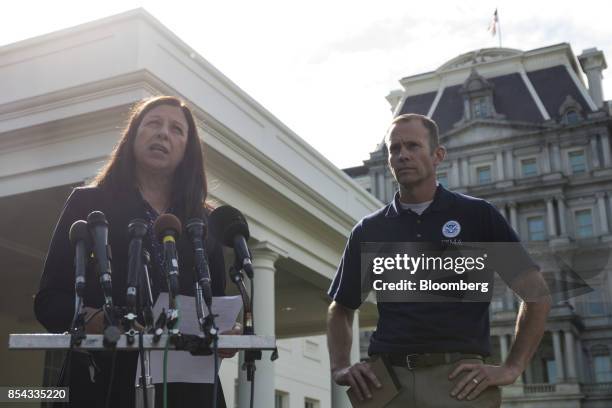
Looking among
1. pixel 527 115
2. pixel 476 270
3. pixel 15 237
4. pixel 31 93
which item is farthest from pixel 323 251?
pixel 527 115

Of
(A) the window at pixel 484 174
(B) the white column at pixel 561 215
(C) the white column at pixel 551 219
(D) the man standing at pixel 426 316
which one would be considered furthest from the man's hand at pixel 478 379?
(A) the window at pixel 484 174

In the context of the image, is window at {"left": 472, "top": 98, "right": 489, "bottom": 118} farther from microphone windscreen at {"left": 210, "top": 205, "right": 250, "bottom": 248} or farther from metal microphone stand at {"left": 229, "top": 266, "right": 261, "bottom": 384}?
metal microphone stand at {"left": 229, "top": 266, "right": 261, "bottom": 384}

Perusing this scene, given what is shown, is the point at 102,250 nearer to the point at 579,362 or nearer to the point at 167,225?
the point at 167,225

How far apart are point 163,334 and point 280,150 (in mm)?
12777

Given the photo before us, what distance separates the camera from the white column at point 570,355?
42844 mm

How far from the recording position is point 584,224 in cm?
4591

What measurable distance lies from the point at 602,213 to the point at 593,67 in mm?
11254

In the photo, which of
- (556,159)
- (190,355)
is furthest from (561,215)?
(190,355)

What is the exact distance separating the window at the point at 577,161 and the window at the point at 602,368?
34.6 ft

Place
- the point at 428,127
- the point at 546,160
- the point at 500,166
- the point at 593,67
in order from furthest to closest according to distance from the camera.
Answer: the point at 593,67 < the point at 500,166 < the point at 546,160 < the point at 428,127

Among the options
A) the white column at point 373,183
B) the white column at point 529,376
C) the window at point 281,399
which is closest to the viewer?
the window at point 281,399

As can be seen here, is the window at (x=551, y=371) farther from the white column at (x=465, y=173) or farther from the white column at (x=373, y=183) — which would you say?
the white column at (x=373, y=183)

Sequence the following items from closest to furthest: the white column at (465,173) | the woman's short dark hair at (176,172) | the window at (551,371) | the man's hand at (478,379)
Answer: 1. the man's hand at (478,379)
2. the woman's short dark hair at (176,172)
3. the window at (551,371)
4. the white column at (465,173)

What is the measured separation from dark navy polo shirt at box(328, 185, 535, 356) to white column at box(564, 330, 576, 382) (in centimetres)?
4240
